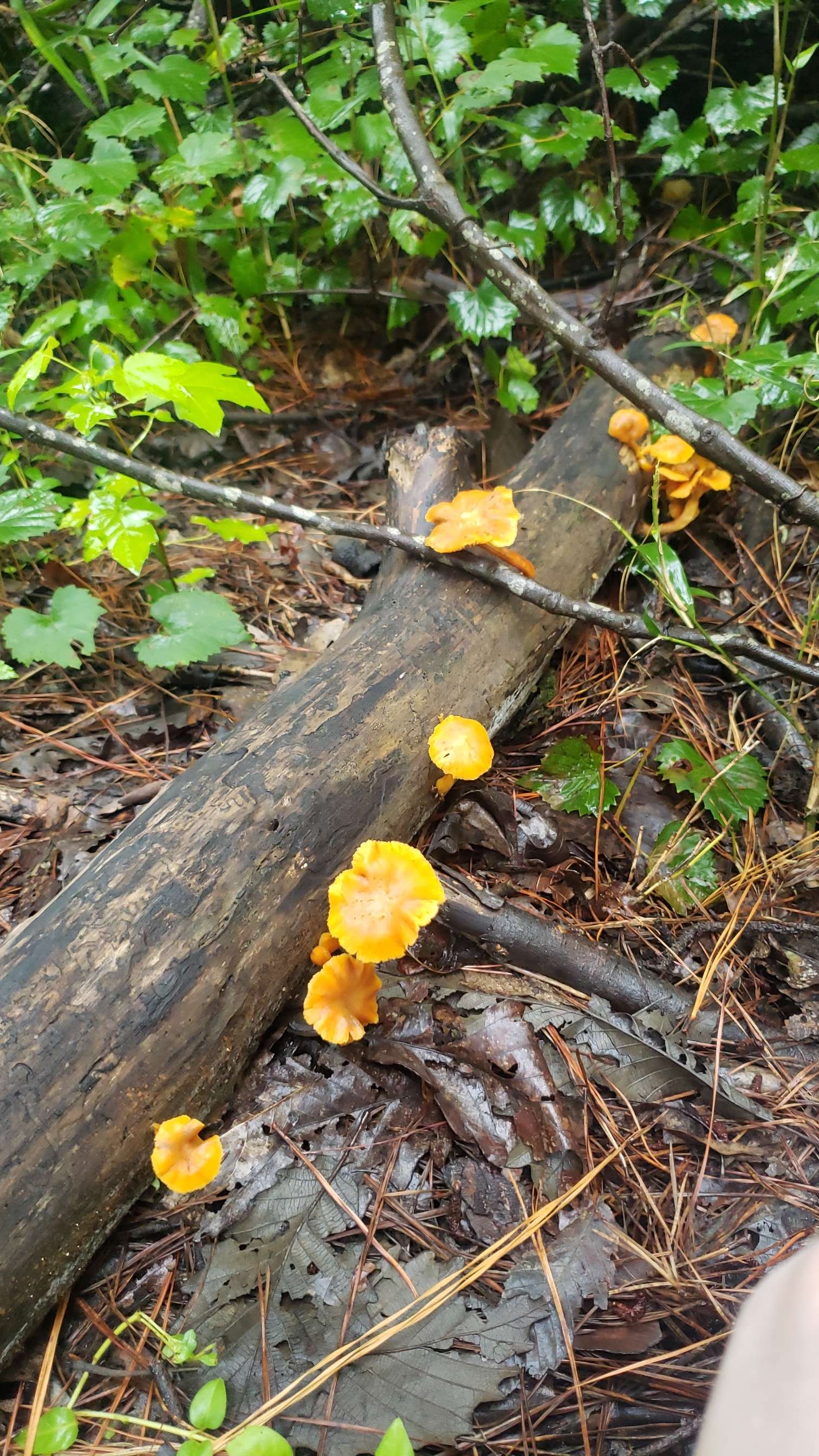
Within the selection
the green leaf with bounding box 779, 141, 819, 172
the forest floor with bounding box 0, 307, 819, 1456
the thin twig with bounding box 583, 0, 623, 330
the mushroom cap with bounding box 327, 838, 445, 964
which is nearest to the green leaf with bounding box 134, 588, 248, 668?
the forest floor with bounding box 0, 307, 819, 1456

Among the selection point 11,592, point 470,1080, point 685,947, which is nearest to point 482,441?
point 11,592

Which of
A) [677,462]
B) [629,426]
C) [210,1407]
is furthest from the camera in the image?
[629,426]

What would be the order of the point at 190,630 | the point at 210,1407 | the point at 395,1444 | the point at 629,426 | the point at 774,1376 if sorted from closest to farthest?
the point at 774,1376 < the point at 395,1444 < the point at 210,1407 < the point at 190,630 < the point at 629,426

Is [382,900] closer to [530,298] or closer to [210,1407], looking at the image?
[210,1407]

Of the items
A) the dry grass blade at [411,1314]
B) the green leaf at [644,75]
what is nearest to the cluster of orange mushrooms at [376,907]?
the dry grass blade at [411,1314]

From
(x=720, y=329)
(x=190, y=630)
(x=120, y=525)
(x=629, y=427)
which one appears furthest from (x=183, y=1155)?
(x=720, y=329)

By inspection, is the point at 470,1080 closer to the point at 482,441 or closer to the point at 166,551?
the point at 166,551
